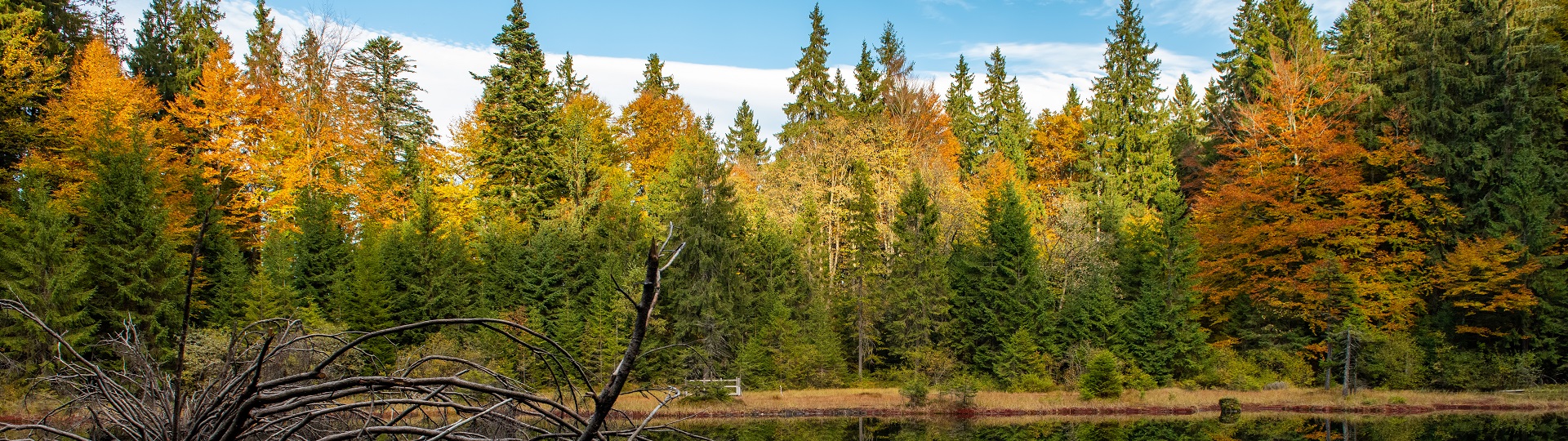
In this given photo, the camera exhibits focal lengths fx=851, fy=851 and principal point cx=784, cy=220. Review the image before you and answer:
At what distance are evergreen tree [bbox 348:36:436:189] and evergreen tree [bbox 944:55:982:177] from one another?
23.2 m

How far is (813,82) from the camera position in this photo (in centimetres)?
3925

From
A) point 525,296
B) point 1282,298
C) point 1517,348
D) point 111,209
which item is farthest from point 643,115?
point 1517,348

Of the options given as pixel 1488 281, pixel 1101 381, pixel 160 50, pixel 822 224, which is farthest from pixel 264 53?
pixel 1488 281

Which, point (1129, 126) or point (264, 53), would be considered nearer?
point (264, 53)

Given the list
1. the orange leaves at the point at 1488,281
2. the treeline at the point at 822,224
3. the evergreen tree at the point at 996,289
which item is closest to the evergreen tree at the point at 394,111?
the treeline at the point at 822,224

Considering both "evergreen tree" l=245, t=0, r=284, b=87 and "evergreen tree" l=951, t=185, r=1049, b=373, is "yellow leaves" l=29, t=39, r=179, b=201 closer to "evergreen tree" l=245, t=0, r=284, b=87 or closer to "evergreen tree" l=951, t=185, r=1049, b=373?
"evergreen tree" l=245, t=0, r=284, b=87

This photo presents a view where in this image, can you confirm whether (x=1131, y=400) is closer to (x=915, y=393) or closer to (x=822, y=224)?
(x=915, y=393)

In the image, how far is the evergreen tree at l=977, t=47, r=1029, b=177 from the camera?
39.6 meters

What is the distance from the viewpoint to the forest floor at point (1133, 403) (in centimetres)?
2320

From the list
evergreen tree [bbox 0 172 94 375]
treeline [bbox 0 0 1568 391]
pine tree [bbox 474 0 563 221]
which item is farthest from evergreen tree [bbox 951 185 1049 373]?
evergreen tree [bbox 0 172 94 375]

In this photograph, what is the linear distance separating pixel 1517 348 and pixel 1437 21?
10465 mm

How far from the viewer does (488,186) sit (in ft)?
105

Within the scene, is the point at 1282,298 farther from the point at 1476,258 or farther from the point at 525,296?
the point at 525,296

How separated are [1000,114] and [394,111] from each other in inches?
1107
